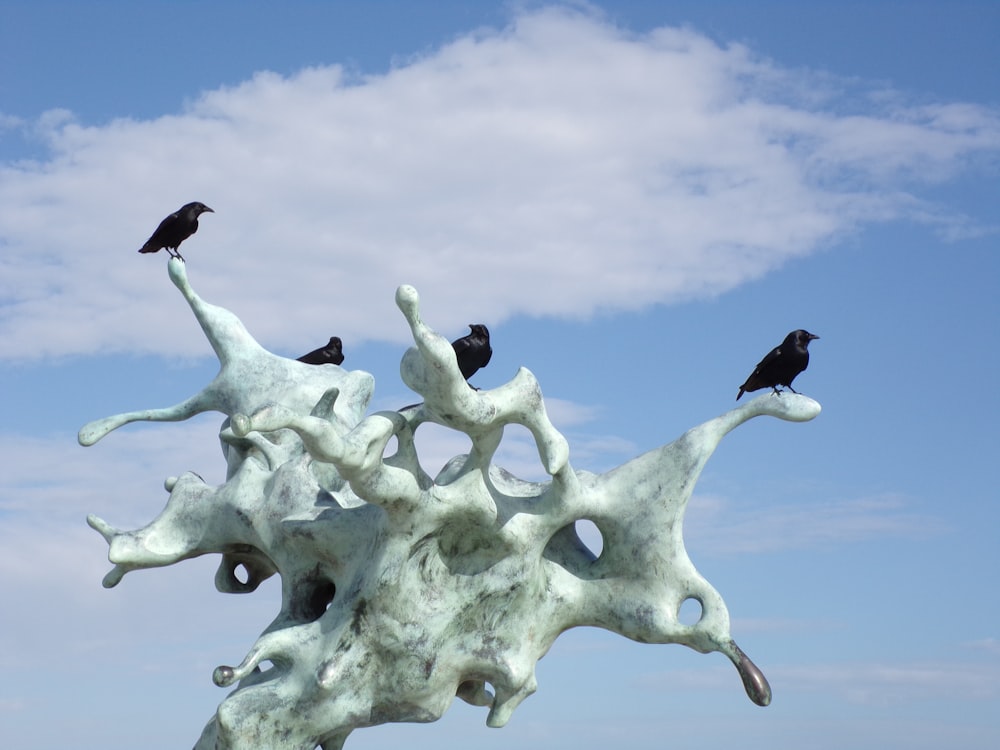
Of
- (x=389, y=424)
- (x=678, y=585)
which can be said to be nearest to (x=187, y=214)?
(x=389, y=424)

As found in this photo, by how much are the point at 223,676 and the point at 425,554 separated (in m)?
1.43

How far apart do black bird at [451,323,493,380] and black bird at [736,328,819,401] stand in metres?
1.78

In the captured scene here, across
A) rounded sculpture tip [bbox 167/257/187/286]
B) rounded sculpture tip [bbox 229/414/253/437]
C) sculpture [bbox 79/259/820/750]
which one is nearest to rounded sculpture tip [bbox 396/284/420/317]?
sculpture [bbox 79/259/820/750]

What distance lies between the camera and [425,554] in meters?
9.98

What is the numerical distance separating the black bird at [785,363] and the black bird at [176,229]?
4.08 meters

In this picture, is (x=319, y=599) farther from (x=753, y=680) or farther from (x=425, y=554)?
(x=753, y=680)

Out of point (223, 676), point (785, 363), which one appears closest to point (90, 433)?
point (223, 676)

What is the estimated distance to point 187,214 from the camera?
37.3 ft

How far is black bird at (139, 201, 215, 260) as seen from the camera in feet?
37.3

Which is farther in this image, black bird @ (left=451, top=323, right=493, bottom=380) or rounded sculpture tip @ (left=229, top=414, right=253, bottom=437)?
black bird @ (left=451, top=323, right=493, bottom=380)

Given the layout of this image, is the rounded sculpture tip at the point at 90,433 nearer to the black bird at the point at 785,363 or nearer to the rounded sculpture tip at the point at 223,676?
the rounded sculpture tip at the point at 223,676

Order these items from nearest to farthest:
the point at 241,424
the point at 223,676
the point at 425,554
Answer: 1. the point at 241,424
2. the point at 223,676
3. the point at 425,554

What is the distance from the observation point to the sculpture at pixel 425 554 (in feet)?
32.0

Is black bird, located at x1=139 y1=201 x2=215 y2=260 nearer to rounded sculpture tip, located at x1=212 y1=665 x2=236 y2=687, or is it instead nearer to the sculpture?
the sculpture
